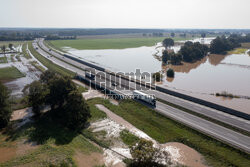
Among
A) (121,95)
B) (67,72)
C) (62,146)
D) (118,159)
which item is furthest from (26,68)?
(118,159)

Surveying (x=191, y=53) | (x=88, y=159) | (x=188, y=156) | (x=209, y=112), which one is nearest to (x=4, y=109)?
(x=88, y=159)

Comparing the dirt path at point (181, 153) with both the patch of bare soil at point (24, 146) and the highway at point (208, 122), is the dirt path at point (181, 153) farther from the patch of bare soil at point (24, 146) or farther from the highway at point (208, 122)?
the patch of bare soil at point (24, 146)

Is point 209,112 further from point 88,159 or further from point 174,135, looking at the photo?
point 88,159

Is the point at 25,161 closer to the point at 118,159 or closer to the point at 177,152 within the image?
the point at 118,159

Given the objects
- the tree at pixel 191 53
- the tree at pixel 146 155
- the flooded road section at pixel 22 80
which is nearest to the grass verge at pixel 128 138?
the tree at pixel 146 155

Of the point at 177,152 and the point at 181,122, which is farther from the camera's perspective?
the point at 181,122

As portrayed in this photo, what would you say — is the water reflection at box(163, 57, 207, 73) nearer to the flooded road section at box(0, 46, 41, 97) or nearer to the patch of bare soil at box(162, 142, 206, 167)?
the patch of bare soil at box(162, 142, 206, 167)

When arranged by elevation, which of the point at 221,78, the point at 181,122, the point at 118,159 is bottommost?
the point at 118,159
